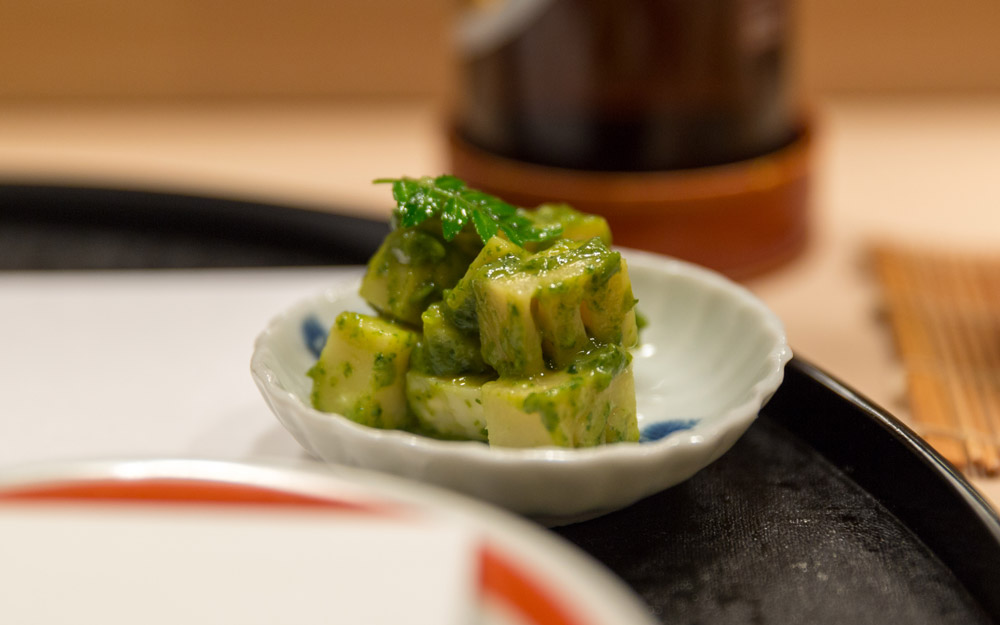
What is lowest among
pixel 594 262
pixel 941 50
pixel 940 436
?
pixel 940 436

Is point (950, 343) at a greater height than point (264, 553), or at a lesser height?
lesser

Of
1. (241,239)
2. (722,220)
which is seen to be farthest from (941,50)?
(241,239)

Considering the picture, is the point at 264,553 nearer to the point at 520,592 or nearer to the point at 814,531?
the point at 520,592

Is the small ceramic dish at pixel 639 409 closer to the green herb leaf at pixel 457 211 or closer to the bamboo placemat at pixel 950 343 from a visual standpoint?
the green herb leaf at pixel 457 211

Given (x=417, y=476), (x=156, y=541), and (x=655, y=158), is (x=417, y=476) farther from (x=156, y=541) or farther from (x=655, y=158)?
(x=655, y=158)

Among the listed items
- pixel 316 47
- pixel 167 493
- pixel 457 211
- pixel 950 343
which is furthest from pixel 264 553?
pixel 316 47

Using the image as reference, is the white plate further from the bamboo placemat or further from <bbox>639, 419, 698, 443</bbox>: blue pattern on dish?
the bamboo placemat
